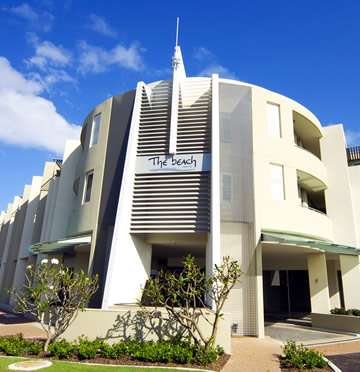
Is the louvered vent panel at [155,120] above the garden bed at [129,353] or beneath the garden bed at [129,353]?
above

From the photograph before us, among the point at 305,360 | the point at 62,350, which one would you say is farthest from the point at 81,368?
the point at 305,360

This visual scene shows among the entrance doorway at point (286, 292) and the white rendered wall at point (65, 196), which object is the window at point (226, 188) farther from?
the entrance doorway at point (286, 292)

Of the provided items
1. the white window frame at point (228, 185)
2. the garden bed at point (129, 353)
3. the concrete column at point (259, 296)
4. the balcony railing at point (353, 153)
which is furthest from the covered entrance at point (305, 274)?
the balcony railing at point (353, 153)

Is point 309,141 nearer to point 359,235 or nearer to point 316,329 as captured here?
point 359,235

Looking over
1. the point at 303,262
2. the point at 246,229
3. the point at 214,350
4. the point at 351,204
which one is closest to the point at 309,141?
the point at 351,204

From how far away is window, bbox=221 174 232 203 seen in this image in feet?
48.3

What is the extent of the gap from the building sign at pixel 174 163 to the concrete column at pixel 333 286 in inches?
521

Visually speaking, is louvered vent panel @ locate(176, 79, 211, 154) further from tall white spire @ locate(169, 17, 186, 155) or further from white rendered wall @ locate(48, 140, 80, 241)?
white rendered wall @ locate(48, 140, 80, 241)

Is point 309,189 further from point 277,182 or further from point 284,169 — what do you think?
point 277,182

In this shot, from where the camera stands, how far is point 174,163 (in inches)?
595

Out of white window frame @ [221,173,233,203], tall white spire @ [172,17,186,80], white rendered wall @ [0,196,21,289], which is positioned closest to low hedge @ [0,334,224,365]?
white window frame @ [221,173,233,203]

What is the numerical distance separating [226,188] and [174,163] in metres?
2.63

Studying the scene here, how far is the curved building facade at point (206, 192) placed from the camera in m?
14.1

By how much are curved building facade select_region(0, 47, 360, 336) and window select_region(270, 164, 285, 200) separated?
0.06 meters
